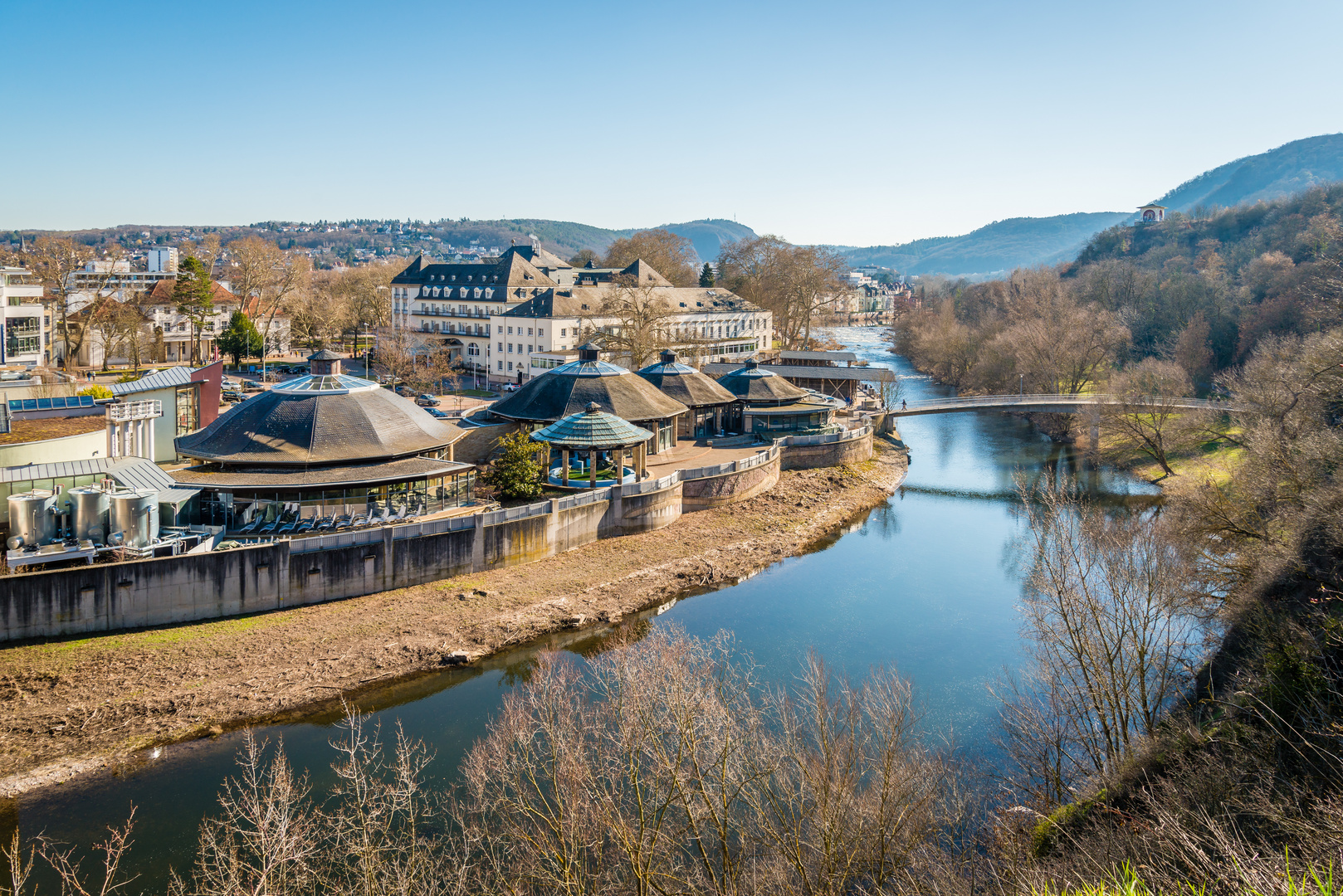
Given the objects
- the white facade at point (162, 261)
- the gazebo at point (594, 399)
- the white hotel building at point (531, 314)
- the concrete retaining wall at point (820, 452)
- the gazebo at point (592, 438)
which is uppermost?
the white facade at point (162, 261)

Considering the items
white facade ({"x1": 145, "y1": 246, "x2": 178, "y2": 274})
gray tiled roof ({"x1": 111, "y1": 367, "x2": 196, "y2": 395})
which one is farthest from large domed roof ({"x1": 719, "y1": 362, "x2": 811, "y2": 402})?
white facade ({"x1": 145, "y1": 246, "x2": 178, "y2": 274})

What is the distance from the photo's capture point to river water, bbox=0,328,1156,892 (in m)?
18.5

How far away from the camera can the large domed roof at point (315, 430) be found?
32.7 meters

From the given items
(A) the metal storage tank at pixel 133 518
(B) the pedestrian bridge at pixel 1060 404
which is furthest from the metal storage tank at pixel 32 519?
(B) the pedestrian bridge at pixel 1060 404

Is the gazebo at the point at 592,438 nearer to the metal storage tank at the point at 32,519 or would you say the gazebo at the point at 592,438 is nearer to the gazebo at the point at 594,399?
the gazebo at the point at 594,399

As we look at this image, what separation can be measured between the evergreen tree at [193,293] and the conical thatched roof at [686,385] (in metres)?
47.2

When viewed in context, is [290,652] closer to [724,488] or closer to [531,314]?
[724,488]

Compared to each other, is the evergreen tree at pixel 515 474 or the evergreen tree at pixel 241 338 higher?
the evergreen tree at pixel 241 338

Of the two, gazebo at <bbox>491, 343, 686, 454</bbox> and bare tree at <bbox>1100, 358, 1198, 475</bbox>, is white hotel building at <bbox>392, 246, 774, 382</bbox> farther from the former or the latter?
bare tree at <bbox>1100, 358, 1198, 475</bbox>

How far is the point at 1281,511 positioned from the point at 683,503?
24.8 m

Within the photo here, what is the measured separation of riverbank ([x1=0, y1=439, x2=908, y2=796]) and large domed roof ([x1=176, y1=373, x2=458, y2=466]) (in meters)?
6.65

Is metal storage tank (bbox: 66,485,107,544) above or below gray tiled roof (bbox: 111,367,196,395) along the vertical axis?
below

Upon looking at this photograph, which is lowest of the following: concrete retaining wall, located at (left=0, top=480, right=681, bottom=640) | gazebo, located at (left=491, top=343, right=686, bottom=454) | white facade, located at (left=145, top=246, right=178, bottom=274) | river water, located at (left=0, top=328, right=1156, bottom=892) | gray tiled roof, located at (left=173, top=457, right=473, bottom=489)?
river water, located at (left=0, top=328, right=1156, bottom=892)

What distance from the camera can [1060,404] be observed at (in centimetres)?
5903
